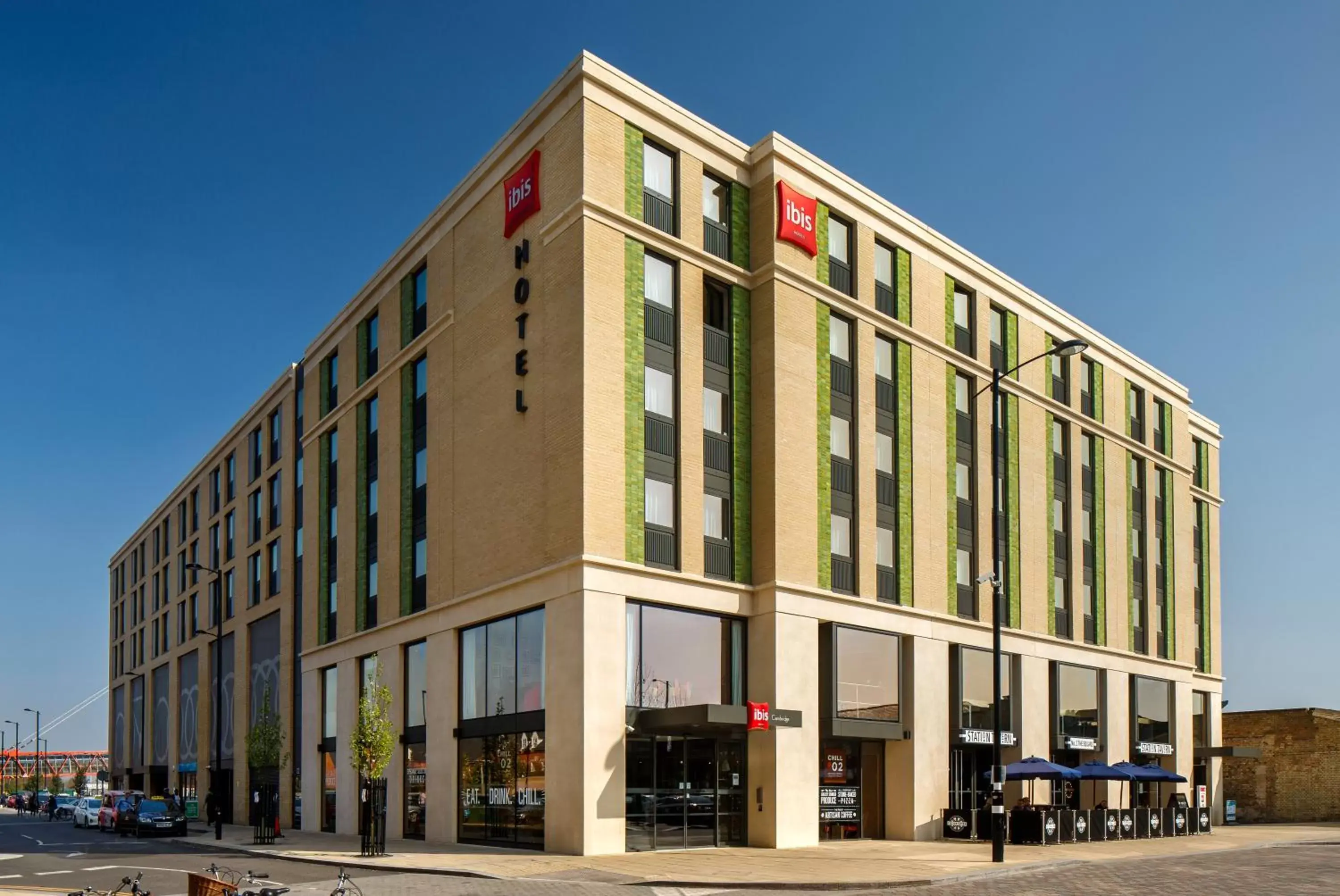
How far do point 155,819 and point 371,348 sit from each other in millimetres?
20107

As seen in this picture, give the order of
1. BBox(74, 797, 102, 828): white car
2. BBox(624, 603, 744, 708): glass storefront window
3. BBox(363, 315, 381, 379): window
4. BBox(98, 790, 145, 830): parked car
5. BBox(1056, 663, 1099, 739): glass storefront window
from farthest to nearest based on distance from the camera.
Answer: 1. BBox(74, 797, 102, 828): white car
2. BBox(98, 790, 145, 830): parked car
3. BBox(363, 315, 381, 379): window
4. BBox(1056, 663, 1099, 739): glass storefront window
5. BBox(624, 603, 744, 708): glass storefront window

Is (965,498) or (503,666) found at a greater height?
(965,498)

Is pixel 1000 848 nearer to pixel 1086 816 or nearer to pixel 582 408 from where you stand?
pixel 1086 816

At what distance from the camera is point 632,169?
36.8 m

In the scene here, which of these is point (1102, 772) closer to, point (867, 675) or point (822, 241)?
point (867, 675)

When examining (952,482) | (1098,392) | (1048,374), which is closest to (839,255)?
(952,482)

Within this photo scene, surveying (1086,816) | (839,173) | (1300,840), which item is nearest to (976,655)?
(1086,816)

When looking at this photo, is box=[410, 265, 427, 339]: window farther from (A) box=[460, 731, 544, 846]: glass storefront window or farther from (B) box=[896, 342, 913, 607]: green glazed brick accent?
(B) box=[896, 342, 913, 607]: green glazed brick accent

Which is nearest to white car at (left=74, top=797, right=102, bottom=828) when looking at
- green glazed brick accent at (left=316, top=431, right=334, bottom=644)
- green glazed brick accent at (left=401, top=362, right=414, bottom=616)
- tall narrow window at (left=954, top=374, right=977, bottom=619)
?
green glazed brick accent at (left=316, top=431, right=334, bottom=644)

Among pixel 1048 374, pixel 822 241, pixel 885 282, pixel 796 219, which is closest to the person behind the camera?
pixel 796 219

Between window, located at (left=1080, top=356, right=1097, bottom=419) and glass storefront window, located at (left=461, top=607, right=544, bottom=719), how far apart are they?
28.9 metres

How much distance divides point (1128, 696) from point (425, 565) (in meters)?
31.4

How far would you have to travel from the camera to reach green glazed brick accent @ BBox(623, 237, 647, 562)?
35094 mm

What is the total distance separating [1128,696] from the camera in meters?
55.4
